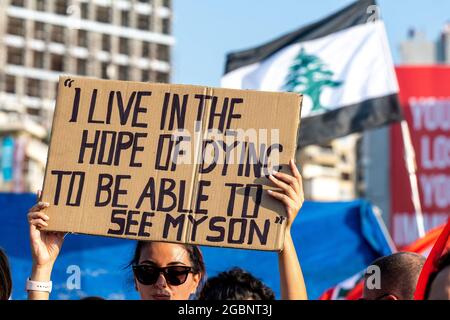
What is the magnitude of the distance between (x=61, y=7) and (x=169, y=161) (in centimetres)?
8620

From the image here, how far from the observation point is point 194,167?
3984 millimetres

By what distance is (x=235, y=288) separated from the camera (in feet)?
14.6

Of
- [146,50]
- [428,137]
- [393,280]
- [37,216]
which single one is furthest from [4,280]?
[146,50]

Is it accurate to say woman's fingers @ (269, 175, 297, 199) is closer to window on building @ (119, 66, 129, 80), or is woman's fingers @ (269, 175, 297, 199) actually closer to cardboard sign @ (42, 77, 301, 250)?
cardboard sign @ (42, 77, 301, 250)

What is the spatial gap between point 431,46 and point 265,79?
8918cm

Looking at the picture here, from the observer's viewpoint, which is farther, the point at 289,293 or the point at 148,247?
the point at 148,247

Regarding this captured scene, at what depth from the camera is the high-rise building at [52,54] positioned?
81.3m

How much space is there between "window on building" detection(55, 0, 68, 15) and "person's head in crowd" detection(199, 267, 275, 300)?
279ft

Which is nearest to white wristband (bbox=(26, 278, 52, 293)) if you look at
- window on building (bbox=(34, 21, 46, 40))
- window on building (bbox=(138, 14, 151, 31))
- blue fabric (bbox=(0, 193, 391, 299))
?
blue fabric (bbox=(0, 193, 391, 299))

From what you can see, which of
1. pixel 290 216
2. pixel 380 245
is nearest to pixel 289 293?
pixel 290 216

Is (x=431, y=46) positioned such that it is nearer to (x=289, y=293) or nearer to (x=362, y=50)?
(x=362, y=50)

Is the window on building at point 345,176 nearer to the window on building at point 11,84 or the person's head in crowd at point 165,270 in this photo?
the window on building at point 11,84

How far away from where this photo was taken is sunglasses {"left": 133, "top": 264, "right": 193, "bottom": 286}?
4461 millimetres
